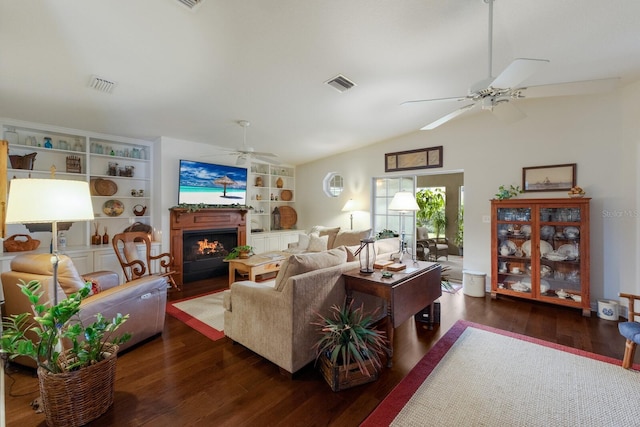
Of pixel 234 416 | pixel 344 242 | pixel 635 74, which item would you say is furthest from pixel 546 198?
pixel 234 416

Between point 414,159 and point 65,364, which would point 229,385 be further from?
point 414,159

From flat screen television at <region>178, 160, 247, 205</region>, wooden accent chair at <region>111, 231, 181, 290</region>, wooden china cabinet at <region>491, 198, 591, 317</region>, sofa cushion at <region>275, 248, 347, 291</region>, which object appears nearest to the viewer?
sofa cushion at <region>275, 248, 347, 291</region>

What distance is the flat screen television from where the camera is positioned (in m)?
4.83

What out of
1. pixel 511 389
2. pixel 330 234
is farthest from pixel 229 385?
pixel 330 234

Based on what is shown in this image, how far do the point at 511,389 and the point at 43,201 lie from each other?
10.8 feet

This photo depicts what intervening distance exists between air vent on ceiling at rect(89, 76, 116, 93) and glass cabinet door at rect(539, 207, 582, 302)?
5400mm

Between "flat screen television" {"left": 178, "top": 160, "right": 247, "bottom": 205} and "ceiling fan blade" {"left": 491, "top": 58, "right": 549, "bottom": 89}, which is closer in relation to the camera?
"ceiling fan blade" {"left": 491, "top": 58, "right": 549, "bottom": 89}

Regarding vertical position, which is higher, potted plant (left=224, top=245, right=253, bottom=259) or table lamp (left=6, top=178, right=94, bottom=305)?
table lamp (left=6, top=178, right=94, bottom=305)

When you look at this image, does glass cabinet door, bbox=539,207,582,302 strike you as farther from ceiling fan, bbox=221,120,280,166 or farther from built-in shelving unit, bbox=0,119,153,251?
built-in shelving unit, bbox=0,119,153,251

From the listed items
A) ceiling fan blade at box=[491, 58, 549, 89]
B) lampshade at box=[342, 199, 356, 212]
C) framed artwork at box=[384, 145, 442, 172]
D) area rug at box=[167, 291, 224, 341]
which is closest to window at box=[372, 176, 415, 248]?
framed artwork at box=[384, 145, 442, 172]

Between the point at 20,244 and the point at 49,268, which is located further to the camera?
the point at 20,244

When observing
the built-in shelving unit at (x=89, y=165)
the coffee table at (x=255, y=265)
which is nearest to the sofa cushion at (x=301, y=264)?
the coffee table at (x=255, y=265)

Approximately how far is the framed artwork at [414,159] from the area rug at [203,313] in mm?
3893

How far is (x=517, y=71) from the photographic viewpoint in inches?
68.7
